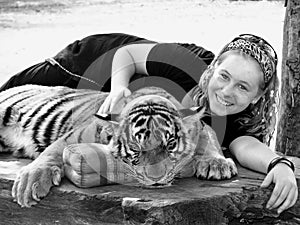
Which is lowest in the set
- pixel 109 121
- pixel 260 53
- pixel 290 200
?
pixel 290 200

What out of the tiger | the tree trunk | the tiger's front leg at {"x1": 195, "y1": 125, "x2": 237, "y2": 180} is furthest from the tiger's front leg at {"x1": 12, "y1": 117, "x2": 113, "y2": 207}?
the tree trunk

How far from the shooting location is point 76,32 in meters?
4.80

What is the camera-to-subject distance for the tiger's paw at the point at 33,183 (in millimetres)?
1720

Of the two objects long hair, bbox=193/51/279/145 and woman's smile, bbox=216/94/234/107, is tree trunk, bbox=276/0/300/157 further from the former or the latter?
woman's smile, bbox=216/94/234/107

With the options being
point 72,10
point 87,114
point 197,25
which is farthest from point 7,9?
point 87,114

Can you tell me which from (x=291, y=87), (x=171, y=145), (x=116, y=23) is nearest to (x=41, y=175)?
(x=171, y=145)

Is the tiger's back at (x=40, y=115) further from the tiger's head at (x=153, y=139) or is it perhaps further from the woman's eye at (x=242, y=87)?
the woman's eye at (x=242, y=87)

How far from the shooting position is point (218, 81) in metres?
1.98

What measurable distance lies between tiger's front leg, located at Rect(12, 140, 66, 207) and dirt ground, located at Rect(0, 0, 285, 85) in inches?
117

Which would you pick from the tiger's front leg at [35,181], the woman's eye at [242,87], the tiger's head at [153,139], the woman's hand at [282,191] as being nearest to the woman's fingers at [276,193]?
the woman's hand at [282,191]

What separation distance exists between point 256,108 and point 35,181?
84 centimetres

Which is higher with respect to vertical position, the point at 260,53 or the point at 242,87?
the point at 260,53

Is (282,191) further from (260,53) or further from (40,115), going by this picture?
(40,115)

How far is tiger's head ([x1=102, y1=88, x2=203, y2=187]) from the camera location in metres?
1.67
